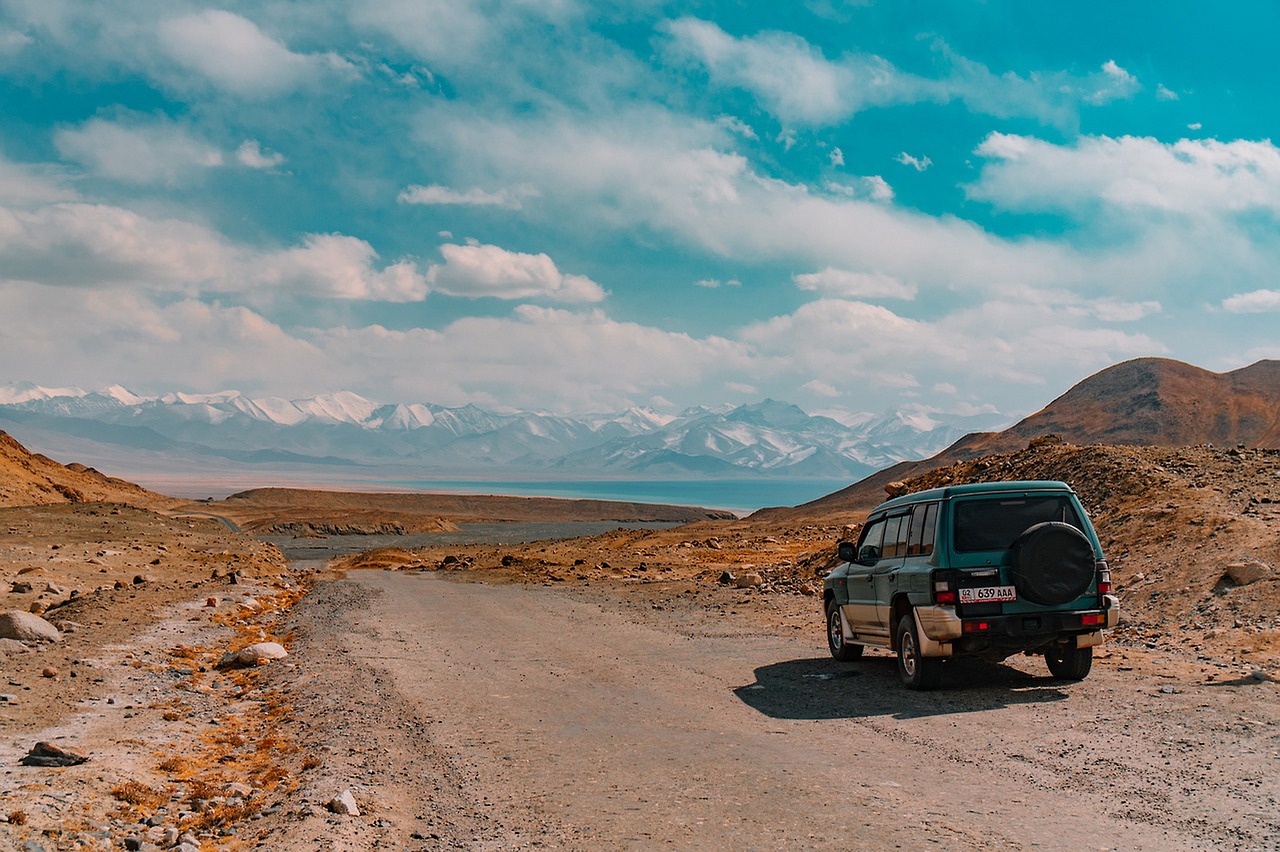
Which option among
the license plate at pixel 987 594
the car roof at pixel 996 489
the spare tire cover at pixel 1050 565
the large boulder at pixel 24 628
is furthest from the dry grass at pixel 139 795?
the spare tire cover at pixel 1050 565

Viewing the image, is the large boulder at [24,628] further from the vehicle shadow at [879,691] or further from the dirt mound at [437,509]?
the dirt mound at [437,509]

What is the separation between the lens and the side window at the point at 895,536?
13.0 metres

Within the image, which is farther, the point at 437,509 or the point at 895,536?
the point at 437,509

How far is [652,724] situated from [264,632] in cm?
1265

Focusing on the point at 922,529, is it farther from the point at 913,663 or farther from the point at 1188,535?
the point at 1188,535

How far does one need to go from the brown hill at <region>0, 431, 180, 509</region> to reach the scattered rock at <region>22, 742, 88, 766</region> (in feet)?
206

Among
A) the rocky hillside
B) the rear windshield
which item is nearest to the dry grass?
the rear windshield

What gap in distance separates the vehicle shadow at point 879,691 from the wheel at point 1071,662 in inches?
6.6

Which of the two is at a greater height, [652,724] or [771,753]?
[771,753]

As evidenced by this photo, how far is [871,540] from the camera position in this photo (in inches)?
577

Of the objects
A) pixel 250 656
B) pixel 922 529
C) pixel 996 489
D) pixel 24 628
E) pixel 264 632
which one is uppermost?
pixel 996 489

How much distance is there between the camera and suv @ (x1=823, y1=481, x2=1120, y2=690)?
11.6 meters

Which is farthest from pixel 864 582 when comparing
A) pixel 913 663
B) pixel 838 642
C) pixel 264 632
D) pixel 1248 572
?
pixel 264 632

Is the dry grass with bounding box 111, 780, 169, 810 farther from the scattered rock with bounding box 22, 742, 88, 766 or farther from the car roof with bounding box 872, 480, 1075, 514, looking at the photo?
the car roof with bounding box 872, 480, 1075, 514
